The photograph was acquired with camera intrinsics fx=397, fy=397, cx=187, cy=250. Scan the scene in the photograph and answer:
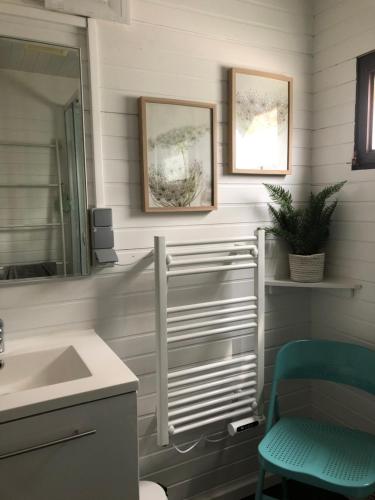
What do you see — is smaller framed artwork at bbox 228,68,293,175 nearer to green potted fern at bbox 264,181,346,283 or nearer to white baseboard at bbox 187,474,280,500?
green potted fern at bbox 264,181,346,283

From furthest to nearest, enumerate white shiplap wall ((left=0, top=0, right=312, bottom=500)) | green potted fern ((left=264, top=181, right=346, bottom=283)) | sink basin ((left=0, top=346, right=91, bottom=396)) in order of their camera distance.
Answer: green potted fern ((left=264, top=181, right=346, bottom=283)), white shiplap wall ((left=0, top=0, right=312, bottom=500)), sink basin ((left=0, top=346, right=91, bottom=396))

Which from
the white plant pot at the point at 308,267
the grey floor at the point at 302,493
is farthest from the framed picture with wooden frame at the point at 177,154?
the grey floor at the point at 302,493

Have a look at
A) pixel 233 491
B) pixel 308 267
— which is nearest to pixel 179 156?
pixel 308 267

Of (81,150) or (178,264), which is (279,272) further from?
(81,150)

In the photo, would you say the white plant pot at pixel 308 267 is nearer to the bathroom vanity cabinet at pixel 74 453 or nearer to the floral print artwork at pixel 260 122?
the floral print artwork at pixel 260 122

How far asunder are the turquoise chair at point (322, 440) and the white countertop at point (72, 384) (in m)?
0.70

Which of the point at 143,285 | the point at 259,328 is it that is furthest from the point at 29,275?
the point at 259,328

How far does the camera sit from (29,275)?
147 cm

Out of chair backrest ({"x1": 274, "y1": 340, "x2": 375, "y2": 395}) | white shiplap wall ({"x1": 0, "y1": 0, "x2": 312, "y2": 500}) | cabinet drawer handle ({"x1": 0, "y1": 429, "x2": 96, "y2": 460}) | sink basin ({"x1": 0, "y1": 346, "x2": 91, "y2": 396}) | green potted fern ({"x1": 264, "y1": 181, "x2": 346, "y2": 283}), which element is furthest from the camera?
green potted fern ({"x1": 264, "y1": 181, "x2": 346, "y2": 283})

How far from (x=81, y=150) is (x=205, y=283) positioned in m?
0.77

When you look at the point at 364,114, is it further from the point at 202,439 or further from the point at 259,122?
the point at 202,439

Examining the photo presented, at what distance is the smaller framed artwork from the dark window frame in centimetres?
30

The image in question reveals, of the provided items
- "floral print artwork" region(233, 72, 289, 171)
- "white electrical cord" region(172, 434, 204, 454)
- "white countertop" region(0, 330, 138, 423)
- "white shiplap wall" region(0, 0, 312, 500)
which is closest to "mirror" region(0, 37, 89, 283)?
"white shiplap wall" region(0, 0, 312, 500)

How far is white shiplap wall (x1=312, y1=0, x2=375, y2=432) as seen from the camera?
177 centimetres
